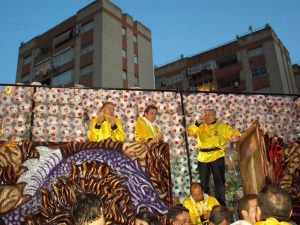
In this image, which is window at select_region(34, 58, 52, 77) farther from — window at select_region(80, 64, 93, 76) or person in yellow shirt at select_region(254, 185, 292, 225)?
person in yellow shirt at select_region(254, 185, 292, 225)

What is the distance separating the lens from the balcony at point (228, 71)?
3334 cm

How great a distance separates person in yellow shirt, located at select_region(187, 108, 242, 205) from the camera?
664cm

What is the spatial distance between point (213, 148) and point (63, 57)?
2715cm

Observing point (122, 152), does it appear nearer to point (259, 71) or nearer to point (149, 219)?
point (149, 219)

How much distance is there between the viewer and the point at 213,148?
6762mm

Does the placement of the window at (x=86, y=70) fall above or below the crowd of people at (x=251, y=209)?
above

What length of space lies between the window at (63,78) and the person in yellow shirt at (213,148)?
80.3ft

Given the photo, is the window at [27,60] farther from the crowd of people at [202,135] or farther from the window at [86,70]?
the crowd of people at [202,135]

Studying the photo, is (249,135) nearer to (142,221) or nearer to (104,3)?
(142,221)

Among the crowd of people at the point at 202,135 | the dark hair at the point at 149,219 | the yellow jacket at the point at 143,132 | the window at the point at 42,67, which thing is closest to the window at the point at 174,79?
the window at the point at 42,67

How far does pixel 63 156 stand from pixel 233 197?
3797mm

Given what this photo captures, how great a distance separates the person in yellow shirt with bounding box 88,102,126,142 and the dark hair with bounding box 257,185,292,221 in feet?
13.0

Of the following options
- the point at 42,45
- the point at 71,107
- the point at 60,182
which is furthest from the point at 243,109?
the point at 42,45

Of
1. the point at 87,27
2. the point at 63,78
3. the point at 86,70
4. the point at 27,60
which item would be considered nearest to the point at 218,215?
the point at 86,70
